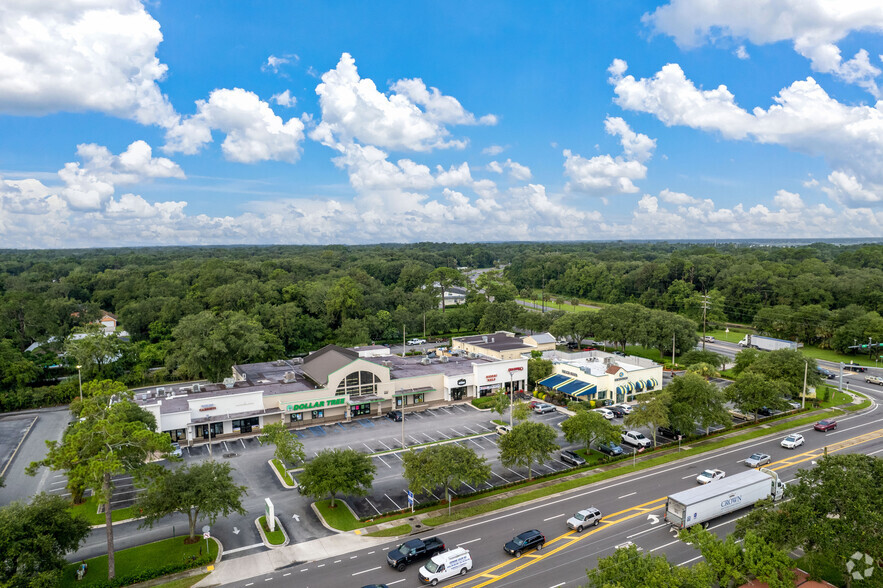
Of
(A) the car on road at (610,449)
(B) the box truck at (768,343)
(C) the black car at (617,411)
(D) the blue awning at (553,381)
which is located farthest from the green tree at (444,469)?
(B) the box truck at (768,343)

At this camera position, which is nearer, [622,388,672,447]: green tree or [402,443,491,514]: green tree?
[402,443,491,514]: green tree

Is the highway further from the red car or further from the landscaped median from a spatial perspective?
the red car

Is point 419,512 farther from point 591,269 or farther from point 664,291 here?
point 591,269

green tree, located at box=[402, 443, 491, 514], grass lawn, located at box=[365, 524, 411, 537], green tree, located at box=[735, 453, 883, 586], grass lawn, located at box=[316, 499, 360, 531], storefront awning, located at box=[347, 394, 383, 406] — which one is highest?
green tree, located at box=[735, 453, 883, 586]

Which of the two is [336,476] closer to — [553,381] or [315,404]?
[315,404]

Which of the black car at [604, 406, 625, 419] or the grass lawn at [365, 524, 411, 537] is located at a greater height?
the grass lawn at [365, 524, 411, 537]

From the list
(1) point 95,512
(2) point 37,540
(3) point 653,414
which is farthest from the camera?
(3) point 653,414

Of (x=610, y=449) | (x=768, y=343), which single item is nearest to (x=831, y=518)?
(x=610, y=449)

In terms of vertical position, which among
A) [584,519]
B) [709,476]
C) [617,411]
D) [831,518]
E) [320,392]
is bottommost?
[617,411]

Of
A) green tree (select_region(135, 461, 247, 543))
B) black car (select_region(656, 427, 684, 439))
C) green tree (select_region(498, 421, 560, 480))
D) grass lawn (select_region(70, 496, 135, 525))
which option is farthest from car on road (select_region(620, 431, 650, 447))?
grass lawn (select_region(70, 496, 135, 525))
